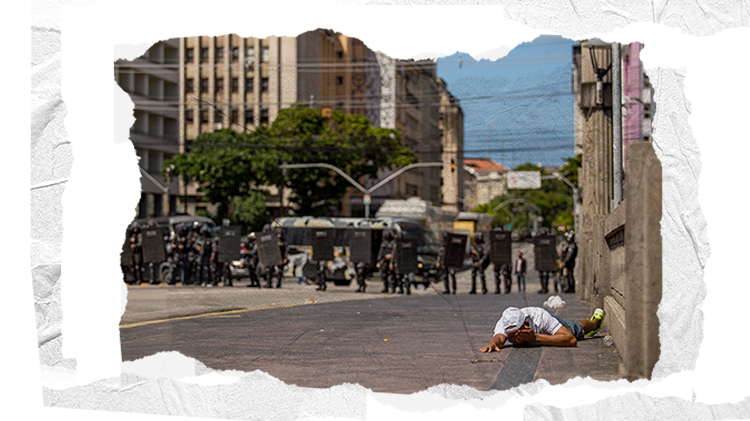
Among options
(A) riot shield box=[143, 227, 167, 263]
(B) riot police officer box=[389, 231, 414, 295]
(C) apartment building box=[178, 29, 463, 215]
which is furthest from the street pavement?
(C) apartment building box=[178, 29, 463, 215]

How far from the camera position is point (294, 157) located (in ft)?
143

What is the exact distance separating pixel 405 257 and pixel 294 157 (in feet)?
82.0

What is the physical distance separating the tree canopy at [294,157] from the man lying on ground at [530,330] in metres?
35.9

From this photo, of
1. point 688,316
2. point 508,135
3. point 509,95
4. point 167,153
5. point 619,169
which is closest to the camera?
point 688,316

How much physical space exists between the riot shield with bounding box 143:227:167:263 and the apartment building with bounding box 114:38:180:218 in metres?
10.1

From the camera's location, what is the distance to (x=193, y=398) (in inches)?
209

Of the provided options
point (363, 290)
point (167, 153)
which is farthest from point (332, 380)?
point (167, 153)

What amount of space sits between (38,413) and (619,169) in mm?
6948

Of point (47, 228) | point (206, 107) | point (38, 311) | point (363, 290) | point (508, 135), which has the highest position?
point (206, 107)

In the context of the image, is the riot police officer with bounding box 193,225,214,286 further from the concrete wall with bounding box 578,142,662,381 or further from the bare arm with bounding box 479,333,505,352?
the concrete wall with bounding box 578,142,662,381

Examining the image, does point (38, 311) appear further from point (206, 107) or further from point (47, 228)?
point (206, 107)

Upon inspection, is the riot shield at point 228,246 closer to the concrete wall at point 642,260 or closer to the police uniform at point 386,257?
the police uniform at point 386,257

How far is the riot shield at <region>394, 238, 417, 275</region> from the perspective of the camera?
19.2m

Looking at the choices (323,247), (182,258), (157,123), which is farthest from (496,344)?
(157,123)
